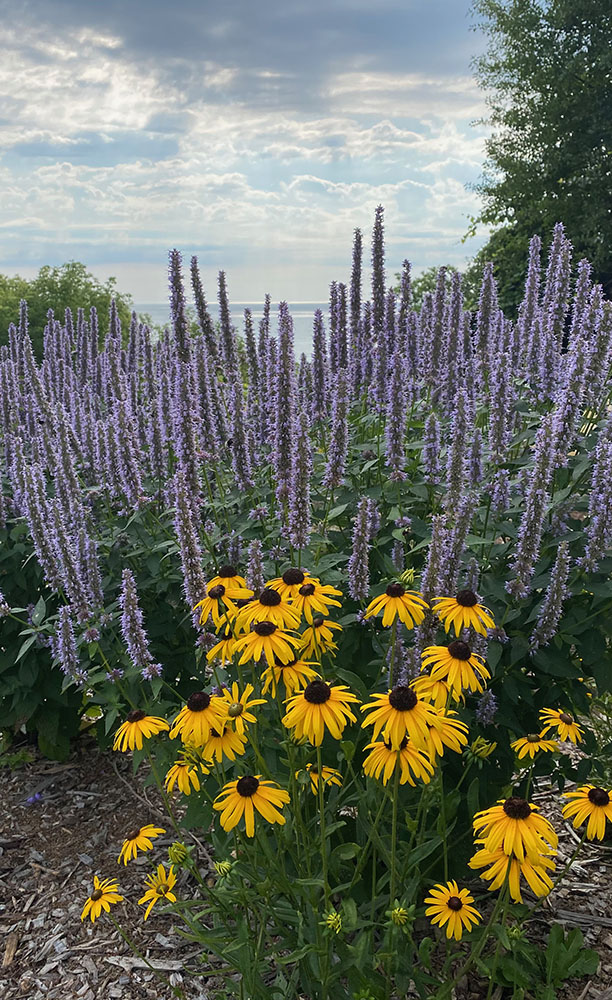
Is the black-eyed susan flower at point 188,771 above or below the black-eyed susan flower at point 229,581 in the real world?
below

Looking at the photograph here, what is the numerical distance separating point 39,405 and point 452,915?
504cm

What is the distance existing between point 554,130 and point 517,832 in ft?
82.2

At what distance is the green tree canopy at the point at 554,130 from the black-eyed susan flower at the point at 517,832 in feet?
69.8

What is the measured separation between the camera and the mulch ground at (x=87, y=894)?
3656 millimetres

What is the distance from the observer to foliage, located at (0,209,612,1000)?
2721 millimetres

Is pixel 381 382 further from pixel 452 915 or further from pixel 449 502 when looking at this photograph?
pixel 452 915

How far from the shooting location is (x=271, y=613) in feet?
8.12

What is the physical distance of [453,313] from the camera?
17.8ft

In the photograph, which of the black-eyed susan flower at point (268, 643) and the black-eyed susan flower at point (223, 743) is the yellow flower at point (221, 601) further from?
the black-eyed susan flower at point (223, 743)

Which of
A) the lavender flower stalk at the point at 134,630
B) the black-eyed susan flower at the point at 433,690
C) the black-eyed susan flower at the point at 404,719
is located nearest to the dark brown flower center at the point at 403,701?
the black-eyed susan flower at the point at 404,719

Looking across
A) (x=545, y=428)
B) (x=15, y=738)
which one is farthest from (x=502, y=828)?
(x=15, y=738)

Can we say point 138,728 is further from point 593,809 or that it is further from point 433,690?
point 593,809

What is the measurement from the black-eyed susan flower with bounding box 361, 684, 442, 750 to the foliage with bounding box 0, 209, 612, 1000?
0.13 m

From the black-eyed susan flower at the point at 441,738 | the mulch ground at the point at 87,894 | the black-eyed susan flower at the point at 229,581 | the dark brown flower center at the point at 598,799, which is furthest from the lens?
the mulch ground at the point at 87,894
